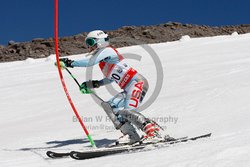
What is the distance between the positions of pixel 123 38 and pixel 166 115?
4521 cm

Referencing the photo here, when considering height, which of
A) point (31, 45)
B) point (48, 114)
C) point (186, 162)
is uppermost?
point (31, 45)

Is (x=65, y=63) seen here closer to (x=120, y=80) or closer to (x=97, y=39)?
(x=97, y=39)

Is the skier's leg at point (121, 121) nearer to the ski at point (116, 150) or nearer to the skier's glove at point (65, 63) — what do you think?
the ski at point (116, 150)

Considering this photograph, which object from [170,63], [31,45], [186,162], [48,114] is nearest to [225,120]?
[186,162]

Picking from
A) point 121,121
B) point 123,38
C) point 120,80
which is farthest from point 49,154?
point 123,38

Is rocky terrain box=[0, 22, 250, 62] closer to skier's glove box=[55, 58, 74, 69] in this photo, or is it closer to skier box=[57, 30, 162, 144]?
skier box=[57, 30, 162, 144]

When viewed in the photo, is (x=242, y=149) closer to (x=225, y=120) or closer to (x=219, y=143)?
(x=219, y=143)

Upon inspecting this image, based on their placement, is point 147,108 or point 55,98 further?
point 55,98

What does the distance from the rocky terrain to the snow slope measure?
29967 millimetres

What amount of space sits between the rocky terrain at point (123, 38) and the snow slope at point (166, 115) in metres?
30.0

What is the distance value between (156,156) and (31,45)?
157 feet

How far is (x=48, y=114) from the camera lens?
38.9 feet

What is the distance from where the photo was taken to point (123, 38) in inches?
2140

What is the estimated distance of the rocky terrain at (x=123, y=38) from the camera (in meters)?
49.6
